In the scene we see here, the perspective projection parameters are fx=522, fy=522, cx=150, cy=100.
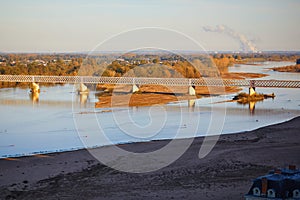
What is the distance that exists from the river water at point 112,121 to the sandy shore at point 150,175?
2.81 metres

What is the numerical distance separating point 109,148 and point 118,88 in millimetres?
32300

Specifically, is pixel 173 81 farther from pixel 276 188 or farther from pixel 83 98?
pixel 276 188

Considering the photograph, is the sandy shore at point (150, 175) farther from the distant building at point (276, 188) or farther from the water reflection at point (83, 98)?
the water reflection at point (83, 98)

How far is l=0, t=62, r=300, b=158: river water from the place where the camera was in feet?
71.1

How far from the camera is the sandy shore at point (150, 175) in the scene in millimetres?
13031

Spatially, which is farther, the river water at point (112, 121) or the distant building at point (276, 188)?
the river water at point (112, 121)

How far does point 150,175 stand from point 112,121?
13.0 m

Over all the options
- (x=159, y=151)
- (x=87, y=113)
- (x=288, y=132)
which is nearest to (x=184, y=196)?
(x=159, y=151)

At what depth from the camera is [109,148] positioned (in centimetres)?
1956

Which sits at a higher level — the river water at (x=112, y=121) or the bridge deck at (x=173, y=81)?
the bridge deck at (x=173, y=81)

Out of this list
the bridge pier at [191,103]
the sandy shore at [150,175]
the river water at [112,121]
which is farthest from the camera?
the bridge pier at [191,103]

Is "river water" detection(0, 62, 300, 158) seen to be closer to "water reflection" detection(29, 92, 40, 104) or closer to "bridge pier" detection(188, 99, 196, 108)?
"bridge pier" detection(188, 99, 196, 108)

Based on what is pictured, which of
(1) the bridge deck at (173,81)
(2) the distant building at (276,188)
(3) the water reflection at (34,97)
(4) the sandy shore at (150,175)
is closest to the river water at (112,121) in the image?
(3) the water reflection at (34,97)

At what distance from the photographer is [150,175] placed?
1494 cm
